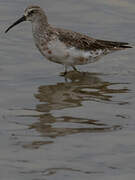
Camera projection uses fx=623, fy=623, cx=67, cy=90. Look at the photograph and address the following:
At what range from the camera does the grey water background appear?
7668 mm

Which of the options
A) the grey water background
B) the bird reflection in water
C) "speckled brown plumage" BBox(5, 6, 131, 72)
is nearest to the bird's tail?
"speckled brown plumage" BBox(5, 6, 131, 72)

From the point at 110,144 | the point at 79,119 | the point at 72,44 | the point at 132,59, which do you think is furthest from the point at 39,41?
the point at 110,144

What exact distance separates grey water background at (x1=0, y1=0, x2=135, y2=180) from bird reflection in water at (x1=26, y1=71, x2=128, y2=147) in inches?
0.6

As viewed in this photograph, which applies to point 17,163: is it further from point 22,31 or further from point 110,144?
point 22,31

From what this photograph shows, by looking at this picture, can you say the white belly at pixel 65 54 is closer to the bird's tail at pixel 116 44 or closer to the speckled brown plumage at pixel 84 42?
the speckled brown plumage at pixel 84 42

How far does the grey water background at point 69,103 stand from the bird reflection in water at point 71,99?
14mm

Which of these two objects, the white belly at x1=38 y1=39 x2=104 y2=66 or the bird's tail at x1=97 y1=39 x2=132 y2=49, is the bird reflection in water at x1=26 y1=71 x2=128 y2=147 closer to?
the white belly at x1=38 y1=39 x2=104 y2=66

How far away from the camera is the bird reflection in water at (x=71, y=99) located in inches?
357

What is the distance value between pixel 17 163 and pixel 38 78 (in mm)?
4558

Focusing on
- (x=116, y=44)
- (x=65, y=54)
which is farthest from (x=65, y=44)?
(x=116, y=44)

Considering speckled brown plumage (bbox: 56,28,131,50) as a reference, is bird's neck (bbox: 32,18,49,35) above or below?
above

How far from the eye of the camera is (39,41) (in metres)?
12.6

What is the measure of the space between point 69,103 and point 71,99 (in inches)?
11.1

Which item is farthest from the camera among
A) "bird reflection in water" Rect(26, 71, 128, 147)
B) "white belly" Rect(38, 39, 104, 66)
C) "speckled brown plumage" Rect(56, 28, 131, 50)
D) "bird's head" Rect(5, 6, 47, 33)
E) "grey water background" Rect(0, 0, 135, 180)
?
"bird's head" Rect(5, 6, 47, 33)
